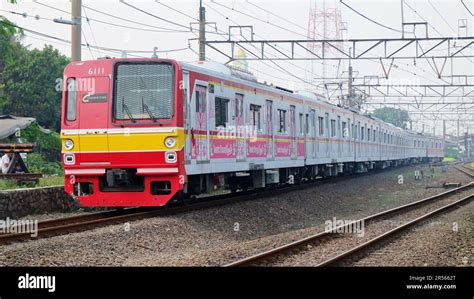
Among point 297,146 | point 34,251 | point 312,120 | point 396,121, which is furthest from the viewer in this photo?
point 396,121

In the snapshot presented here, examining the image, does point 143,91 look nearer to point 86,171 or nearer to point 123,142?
point 123,142

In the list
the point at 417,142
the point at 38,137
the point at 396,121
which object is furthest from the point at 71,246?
the point at 396,121

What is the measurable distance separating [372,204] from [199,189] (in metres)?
7.32

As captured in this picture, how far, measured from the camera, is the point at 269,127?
1878 cm

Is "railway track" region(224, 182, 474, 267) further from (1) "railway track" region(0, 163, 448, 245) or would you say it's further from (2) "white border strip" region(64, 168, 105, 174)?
(2) "white border strip" region(64, 168, 105, 174)

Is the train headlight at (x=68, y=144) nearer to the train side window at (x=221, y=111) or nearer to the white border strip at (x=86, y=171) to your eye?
the white border strip at (x=86, y=171)

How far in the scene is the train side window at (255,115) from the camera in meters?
17.5

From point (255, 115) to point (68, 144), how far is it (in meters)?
5.60

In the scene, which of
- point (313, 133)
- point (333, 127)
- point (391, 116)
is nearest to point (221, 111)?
point (313, 133)

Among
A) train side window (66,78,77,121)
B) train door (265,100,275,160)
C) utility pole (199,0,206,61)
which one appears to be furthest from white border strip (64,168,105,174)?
utility pole (199,0,206,61)

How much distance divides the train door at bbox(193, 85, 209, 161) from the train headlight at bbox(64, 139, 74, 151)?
7.55 ft

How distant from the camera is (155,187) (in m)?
13.4

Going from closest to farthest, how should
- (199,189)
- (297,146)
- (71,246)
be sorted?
(71,246)
(199,189)
(297,146)
